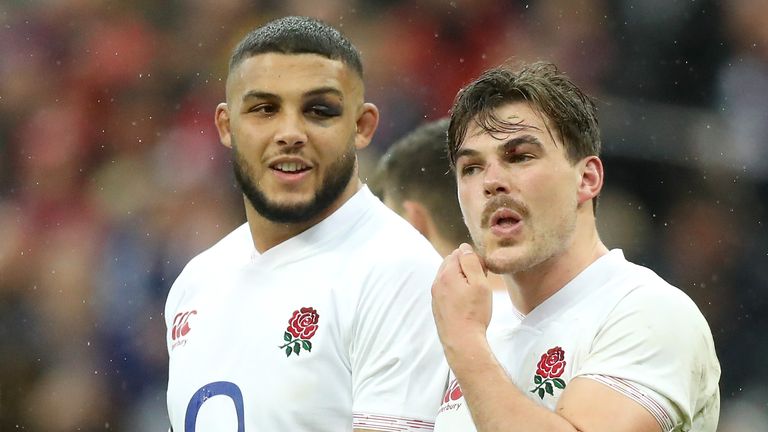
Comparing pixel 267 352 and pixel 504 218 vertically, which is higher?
pixel 504 218

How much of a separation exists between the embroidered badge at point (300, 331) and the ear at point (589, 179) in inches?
27.4

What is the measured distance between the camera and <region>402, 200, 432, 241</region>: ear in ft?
13.6

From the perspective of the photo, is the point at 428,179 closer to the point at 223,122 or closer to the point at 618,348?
the point at 223,122

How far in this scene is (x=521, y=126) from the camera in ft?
8.77

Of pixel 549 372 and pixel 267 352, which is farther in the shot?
pixel 267 352

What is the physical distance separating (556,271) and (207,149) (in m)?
3.94

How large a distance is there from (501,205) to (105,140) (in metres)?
4.29

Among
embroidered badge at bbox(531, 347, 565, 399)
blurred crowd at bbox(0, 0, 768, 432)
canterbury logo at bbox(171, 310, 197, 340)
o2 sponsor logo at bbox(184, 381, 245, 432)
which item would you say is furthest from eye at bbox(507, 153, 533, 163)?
blurred crowd at bbox(0, 0, 768, 432)

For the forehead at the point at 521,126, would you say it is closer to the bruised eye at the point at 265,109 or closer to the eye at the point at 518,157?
the eye at the point at 518,157

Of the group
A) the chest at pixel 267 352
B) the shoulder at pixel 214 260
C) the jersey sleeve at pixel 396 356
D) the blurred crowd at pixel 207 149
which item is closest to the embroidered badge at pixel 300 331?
the chest at pixel 267 352

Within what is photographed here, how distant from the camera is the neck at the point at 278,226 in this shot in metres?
3.13

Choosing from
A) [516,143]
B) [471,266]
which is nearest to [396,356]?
[471,266]

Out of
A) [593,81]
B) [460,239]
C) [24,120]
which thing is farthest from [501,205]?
[24,120]

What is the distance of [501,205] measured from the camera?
8.63 ft
